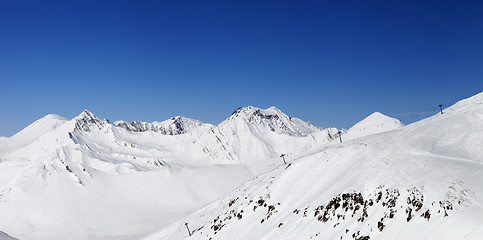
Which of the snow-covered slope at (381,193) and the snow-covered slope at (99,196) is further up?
the snow-covered slope at (99,196)

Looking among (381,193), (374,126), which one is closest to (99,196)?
(374,126)

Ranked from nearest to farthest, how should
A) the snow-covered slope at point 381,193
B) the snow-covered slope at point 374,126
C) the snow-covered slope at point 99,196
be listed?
the snow-covered slope at point 381,193, the snow-covered slope at point 374,126, the snow-covered slope at point 99,196

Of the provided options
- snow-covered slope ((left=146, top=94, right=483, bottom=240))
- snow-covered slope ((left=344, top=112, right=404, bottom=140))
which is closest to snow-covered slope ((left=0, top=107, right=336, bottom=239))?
snow-covered slope ((left=344, top=112, right=404, bottom=140))

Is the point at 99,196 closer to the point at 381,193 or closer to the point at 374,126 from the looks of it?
the point at 374,126

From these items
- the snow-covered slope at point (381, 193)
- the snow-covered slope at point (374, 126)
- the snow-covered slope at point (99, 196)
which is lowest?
the snow-covered slope at point (381, 193)

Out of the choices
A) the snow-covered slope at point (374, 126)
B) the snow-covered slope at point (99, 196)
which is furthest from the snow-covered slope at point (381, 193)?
the snow-covered slope at point (99, 196)

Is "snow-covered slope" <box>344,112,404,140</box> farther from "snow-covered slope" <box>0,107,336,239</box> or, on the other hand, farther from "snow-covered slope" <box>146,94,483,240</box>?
"snow-covered slope" <box>146,94,483,240</box>

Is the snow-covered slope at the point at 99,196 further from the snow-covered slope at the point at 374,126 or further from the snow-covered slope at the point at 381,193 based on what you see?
the snow-covered slope at the point at 381,193

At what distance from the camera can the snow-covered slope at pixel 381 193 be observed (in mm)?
25125

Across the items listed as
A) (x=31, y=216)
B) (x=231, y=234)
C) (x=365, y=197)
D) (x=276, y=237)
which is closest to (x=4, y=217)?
(x=31, y=216)

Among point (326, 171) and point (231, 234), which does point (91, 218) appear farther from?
point (326, 171)

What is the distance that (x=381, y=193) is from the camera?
3058cm

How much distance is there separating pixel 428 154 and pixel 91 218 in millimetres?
120198

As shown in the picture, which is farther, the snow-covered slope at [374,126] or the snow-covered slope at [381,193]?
the snow-covered slope at [374,126]
